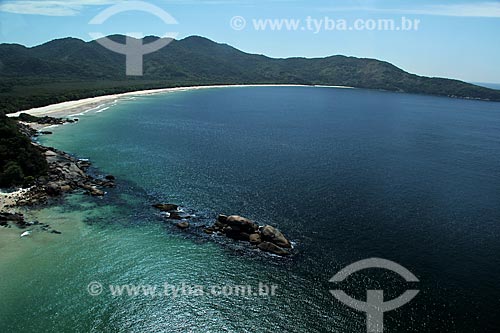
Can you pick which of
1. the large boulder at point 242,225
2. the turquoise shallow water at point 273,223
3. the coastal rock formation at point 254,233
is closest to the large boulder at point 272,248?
the coastal rock formation at point 254,233

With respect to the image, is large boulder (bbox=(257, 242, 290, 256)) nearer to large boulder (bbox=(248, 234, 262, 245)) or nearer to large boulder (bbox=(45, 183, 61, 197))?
large boulder (bbox=(248, 234, 262, 245))

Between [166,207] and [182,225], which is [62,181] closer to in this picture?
[166,207]

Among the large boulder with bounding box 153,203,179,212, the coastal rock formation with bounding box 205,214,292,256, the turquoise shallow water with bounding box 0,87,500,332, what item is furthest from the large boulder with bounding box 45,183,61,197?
the coastal rock formation with bounding box 205,214,292,256

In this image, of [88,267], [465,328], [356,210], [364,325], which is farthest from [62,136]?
[465,328]

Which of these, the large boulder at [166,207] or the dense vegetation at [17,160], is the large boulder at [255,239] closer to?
the large boulder at [166,207]

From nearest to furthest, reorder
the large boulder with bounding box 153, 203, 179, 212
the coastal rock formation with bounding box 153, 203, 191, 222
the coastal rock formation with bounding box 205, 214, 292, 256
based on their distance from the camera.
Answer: the coastal rock formation with bounding box 205, 214, 292, 256 → the coastal rock formation with bounding box 153, 203, 191, 222 → the large boulder with bounding box 153, 203, 179, 212

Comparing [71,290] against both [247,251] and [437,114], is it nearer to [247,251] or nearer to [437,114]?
[247,251]

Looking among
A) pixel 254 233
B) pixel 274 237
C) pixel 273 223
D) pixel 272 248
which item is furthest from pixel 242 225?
pixel 273 223
